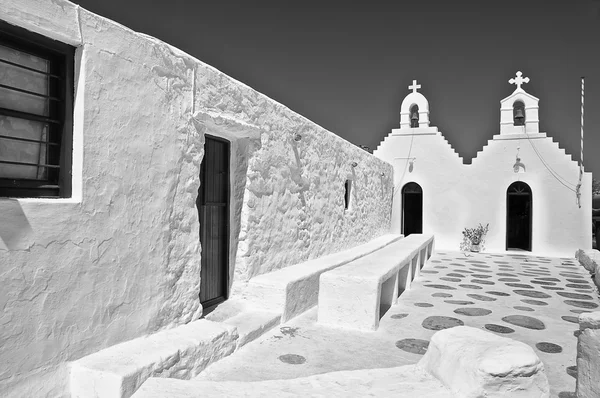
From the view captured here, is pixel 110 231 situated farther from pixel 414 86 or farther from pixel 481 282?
pixel 414 86

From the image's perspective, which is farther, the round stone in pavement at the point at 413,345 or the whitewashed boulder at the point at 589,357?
the round stone in pavement at the point at 413,345

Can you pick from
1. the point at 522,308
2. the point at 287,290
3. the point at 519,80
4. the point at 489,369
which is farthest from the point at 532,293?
the point at 519,80

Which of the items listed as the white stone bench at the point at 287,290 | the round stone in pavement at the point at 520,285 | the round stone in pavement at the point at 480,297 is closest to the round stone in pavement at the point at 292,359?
the white stone bench at the point at 287,290

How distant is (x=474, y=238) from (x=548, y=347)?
9.11m

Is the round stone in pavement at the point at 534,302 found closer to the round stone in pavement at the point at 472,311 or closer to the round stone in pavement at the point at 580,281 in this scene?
the round stone in pavement at the point at 472,311

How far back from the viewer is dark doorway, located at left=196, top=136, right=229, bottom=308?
464 cm

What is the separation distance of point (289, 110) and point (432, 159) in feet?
30.0

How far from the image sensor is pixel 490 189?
13.2 metres

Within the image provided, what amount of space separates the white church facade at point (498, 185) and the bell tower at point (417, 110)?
0.03 meters

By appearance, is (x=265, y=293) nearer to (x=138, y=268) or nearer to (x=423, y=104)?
(x=138, y=268)

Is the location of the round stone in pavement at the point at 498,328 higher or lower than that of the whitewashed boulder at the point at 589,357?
lower

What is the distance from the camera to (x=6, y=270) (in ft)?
7.88

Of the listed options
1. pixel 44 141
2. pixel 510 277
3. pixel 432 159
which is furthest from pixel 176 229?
pixel 432 159

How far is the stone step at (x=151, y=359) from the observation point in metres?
2.67
